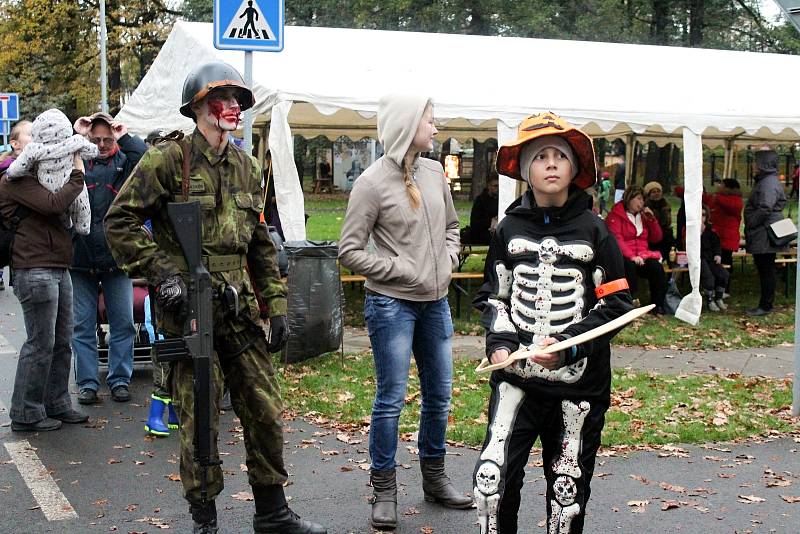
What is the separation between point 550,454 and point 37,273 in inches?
168

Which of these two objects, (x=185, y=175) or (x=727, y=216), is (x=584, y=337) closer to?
(x=185, y=175)

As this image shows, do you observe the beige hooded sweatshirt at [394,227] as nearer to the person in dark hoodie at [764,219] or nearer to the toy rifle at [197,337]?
the toy rifle at [197,337]

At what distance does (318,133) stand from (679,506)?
11358 millimetres

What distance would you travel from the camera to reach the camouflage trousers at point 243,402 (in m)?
4.52

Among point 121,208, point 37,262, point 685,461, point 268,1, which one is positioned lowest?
point 685,461

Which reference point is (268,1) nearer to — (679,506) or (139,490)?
(139,490)

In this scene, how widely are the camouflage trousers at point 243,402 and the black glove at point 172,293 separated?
25 cm

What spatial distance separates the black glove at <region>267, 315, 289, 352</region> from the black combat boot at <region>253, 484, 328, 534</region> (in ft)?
2.17

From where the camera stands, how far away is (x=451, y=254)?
5410 mm

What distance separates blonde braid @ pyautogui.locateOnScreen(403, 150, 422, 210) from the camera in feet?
17.0

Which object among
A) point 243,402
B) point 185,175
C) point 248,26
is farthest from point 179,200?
point 248,26

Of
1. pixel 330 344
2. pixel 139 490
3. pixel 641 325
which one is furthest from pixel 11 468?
pixel 641 325

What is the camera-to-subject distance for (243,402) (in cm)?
478

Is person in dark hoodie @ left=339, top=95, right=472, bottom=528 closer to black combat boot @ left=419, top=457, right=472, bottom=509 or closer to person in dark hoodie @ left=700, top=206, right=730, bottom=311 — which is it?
black combat boot @ left=419, top=457, right=472, bottom=509
